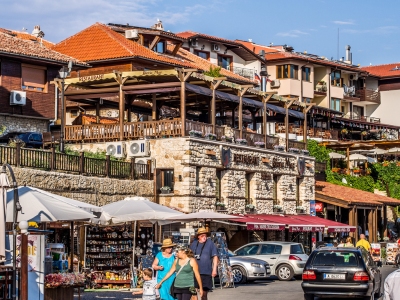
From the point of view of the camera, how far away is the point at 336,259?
21.9 metres

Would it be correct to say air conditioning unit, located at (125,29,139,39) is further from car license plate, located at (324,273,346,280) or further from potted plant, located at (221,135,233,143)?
car license plate, located at (324,273,346,280)

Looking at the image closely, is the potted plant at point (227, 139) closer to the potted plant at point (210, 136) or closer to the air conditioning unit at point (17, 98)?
the potted plant at point (210, 136)

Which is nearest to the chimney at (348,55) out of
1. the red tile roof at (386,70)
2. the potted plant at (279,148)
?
the red tile roof at (386,70)

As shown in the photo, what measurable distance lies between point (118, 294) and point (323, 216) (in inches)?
1148

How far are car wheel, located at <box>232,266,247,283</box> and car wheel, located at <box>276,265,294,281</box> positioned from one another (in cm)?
238

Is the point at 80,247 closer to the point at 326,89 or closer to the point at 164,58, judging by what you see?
the point at 164,58

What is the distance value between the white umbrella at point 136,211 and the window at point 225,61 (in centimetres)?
3990

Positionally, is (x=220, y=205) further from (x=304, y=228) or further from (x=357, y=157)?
(x=357, y=157)

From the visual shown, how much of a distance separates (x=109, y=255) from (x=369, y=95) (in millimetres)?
59544

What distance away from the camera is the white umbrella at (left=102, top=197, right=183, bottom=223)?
26.0 metres

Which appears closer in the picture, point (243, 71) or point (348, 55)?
point (243, 71)

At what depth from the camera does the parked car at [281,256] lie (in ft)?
103

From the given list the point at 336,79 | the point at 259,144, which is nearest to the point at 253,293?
the point at 259,144

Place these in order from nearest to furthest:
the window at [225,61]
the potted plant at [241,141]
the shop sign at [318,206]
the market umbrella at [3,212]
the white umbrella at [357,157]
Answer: the market umbrella at [3,212], the potted plant at [241,141], the shop sign at [318,206], the white umbrella at [357,157], the window at [225,61]
